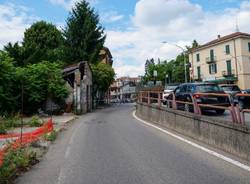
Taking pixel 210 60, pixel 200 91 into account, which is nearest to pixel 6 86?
pixel 200 91

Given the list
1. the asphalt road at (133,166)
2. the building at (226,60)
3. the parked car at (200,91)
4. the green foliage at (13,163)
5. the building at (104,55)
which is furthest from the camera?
the building at (226,60)

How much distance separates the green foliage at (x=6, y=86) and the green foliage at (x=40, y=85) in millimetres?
1987

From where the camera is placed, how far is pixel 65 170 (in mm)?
7410

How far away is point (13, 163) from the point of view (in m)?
7.51

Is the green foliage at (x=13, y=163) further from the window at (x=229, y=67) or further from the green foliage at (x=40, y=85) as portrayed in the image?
the window at (x=229, y=67)

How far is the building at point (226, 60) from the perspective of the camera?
6134 cm

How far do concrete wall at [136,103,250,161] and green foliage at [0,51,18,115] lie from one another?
41.3 ft

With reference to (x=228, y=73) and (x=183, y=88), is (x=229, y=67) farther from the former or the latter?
(x=183, y=88)

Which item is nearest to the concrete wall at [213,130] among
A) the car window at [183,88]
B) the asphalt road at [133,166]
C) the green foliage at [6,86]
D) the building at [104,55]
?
the asphalt road at [133,166]

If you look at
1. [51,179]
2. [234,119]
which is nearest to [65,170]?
[51,179]

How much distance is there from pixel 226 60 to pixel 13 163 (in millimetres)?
62381

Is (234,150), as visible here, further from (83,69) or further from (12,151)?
(83,69)

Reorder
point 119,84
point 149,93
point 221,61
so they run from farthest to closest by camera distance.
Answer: point 119,84
point 221,61
point 149,93

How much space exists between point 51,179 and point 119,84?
149 m
